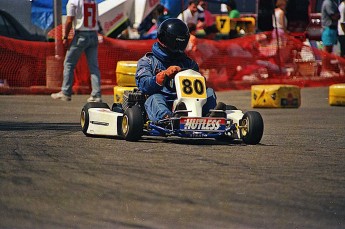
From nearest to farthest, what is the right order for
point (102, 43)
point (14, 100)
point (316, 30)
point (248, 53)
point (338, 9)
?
point (14, 100) < point (102, 43) < point (248, 53) < point (338, 9) < point (316, 30)

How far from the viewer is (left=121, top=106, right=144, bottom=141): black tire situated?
988cm

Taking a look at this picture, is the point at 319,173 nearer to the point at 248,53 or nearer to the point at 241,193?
the point at 241,193

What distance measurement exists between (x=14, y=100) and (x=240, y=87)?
490 centimetres

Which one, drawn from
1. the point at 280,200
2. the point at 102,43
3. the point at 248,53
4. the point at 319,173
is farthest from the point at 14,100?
the point at 280,200

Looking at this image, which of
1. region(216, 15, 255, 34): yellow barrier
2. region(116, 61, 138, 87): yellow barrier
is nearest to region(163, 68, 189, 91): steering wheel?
region(116, 61, 138, 87): yellow barrier

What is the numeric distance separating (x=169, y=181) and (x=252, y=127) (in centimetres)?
261

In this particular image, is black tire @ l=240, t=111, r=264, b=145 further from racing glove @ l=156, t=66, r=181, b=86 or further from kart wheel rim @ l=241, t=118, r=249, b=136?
racing glove @ l=156, t=66, r=181, b=86

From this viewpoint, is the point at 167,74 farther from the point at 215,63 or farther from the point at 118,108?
the point at 215,63

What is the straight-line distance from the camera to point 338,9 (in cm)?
2222

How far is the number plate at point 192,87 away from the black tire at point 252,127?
1.52 ft

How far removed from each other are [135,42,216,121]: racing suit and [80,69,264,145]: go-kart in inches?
3.3

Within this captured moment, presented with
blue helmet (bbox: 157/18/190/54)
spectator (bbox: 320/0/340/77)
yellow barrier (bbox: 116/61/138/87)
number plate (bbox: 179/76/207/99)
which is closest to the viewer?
number plate (bbox: 179/76/207/99)

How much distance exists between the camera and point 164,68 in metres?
10.7

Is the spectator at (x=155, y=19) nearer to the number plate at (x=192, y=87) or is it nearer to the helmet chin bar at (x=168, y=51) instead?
the helmet chin bar at (x=168, y=51)
